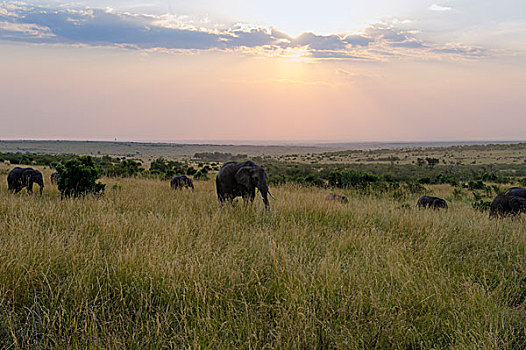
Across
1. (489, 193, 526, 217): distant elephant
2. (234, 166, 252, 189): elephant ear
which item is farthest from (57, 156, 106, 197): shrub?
(489, 193, 526, 217): distant elephant

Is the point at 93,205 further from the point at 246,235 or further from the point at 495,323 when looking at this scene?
the point at 495,323

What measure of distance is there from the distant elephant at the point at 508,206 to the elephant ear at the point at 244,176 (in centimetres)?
650

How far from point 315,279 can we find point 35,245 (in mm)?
3573

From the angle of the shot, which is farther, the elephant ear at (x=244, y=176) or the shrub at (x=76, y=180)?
the shrub at (x=76, y=180)

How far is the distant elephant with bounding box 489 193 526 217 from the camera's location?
819cm

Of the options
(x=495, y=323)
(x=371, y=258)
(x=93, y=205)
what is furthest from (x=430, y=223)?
(x=93, y=205)

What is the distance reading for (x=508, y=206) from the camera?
834 cm

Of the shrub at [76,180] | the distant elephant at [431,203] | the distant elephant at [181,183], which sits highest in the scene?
the shrub at [76,180]

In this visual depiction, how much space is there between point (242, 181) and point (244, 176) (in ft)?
0.46

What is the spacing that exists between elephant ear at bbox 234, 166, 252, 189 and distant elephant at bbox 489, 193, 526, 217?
6500mm

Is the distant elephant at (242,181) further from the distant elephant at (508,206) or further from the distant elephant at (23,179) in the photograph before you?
the distant elephant at (508,206)

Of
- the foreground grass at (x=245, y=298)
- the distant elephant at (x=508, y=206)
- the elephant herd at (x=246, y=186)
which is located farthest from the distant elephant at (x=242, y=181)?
the distant elephant at (x=508, y=206)

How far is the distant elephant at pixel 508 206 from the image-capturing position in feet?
26.9

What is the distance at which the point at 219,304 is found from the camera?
3.39m
